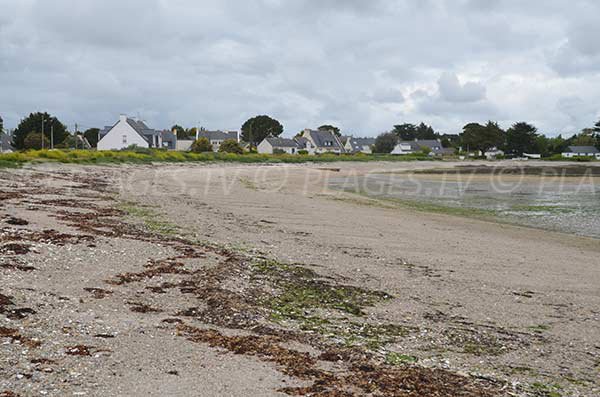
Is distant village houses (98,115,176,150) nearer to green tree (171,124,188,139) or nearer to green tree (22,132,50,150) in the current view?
green tree (22,132,50,150)

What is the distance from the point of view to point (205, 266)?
8.98 m

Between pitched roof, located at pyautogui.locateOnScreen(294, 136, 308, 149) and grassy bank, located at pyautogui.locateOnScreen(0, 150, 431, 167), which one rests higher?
pitched roof, located at pyautogui.locateOnScreen(294, 136, 308, 149)

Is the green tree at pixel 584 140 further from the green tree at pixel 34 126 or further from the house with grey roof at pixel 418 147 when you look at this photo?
the green tree at pixel 34 126

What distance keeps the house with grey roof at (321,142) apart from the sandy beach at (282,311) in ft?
380

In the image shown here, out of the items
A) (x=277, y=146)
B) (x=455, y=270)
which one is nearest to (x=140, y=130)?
(x=277, y=146)

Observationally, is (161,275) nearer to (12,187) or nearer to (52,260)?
(52,260)

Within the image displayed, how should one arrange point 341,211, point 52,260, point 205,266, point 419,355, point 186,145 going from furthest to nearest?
point 186,145, point 341,211, point 205,266, point 52,260, point 419,355

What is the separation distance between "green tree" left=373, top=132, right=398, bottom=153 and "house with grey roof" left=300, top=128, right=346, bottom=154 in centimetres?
879

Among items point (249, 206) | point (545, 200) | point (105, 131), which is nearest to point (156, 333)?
point (249, 206)

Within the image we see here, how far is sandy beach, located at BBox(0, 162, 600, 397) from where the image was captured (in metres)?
4.87

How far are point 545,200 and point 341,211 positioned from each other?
1303 cm

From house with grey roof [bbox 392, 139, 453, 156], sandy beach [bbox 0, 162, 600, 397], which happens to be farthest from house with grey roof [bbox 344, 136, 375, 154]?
sandy beach [bbox 0, 162, 600, 397]

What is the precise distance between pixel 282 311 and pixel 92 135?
104236 millimetres

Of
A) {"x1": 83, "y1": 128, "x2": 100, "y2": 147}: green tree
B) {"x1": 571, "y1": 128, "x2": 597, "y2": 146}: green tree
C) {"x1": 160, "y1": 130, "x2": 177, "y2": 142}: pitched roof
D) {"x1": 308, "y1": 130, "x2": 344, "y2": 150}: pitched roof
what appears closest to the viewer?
{"x1": 160, "y1": 130, "x2": 177, "y2": 142}: pitched roof
